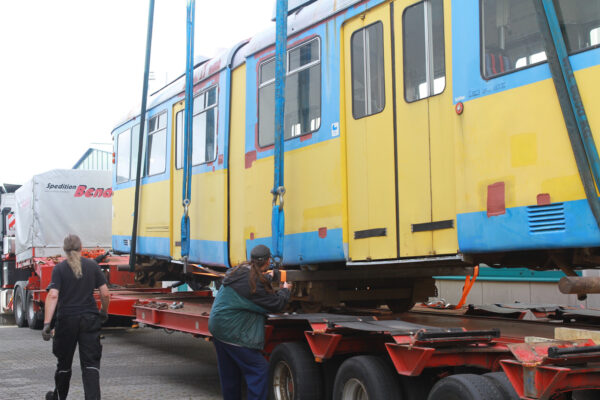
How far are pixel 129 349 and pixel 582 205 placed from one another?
10433 millimetres

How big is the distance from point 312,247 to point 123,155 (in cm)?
661

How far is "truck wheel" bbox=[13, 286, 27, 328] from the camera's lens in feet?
59.6

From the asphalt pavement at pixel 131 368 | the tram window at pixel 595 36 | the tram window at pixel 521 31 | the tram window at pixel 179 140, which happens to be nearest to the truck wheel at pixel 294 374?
the asphalt pavement at pixel 131 368

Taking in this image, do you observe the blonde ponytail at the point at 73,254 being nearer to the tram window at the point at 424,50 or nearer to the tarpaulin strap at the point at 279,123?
the tarpaulin strap at the point at 279,123

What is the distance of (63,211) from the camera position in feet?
61.8

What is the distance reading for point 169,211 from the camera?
35.1 ft

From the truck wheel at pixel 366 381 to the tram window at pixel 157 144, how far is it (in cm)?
559

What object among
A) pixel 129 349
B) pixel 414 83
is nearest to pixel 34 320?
pixel 129 349

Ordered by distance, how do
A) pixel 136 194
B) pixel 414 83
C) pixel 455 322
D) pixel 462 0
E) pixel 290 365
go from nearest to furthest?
pixel 462 0 → pixel 414 83 → pixel 290 365 → pixel 455 322 → pixel 136 194

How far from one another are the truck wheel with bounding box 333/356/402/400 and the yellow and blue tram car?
0.92m

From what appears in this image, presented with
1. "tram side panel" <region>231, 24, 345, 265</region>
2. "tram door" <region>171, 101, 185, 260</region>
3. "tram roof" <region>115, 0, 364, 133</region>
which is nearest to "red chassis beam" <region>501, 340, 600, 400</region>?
"tram side panel" <region>231, 24, 345, 265</region>

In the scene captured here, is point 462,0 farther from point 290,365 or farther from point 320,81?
point 290,365

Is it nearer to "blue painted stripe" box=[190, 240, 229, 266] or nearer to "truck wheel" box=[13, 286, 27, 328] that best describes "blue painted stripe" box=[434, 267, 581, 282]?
"blue painted stripe" box=[190, 240, 229, 266]

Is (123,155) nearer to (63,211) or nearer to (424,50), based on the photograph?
(63,211)
